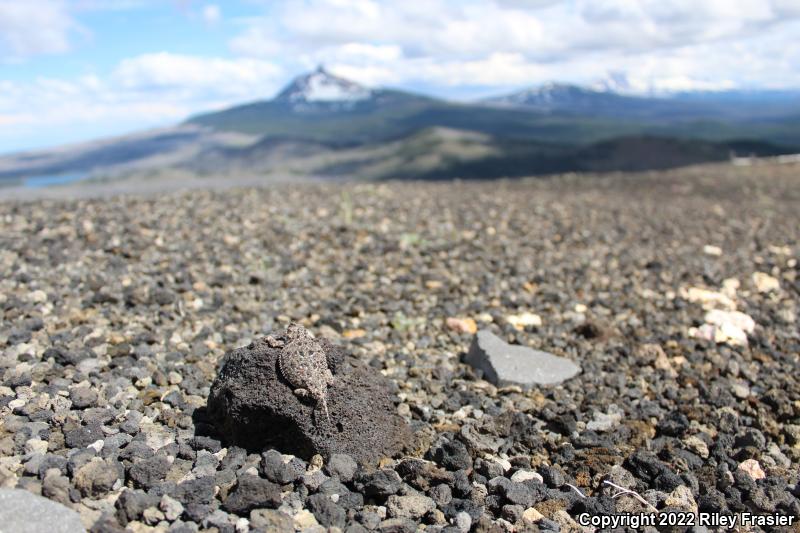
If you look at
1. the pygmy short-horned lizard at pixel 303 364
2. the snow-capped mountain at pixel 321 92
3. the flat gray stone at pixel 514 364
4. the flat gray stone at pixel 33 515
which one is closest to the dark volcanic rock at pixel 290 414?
the pygmy short-horned lizard at pixel 303 364

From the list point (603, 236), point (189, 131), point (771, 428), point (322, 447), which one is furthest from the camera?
point (189, 131)

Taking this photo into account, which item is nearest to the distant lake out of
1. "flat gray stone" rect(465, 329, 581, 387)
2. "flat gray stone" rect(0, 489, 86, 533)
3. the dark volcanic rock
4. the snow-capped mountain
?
"flat gray stone" rect(465, 329, 581, 387)

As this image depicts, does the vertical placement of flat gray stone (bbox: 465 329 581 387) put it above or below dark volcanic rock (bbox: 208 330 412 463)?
below

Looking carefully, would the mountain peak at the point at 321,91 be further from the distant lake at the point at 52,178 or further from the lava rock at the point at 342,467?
the lava rock at the point at 342,467

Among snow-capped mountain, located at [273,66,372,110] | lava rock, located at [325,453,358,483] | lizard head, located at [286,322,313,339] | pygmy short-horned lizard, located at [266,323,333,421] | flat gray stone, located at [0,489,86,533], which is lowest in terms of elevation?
lava rock, located at [325,453,358,483]

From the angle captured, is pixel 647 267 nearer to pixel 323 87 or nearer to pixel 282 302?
pixel 282 302

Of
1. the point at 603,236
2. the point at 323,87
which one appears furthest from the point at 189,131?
the point at 603,236

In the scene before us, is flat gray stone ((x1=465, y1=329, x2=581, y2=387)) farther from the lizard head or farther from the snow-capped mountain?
the snow-capped mountain
